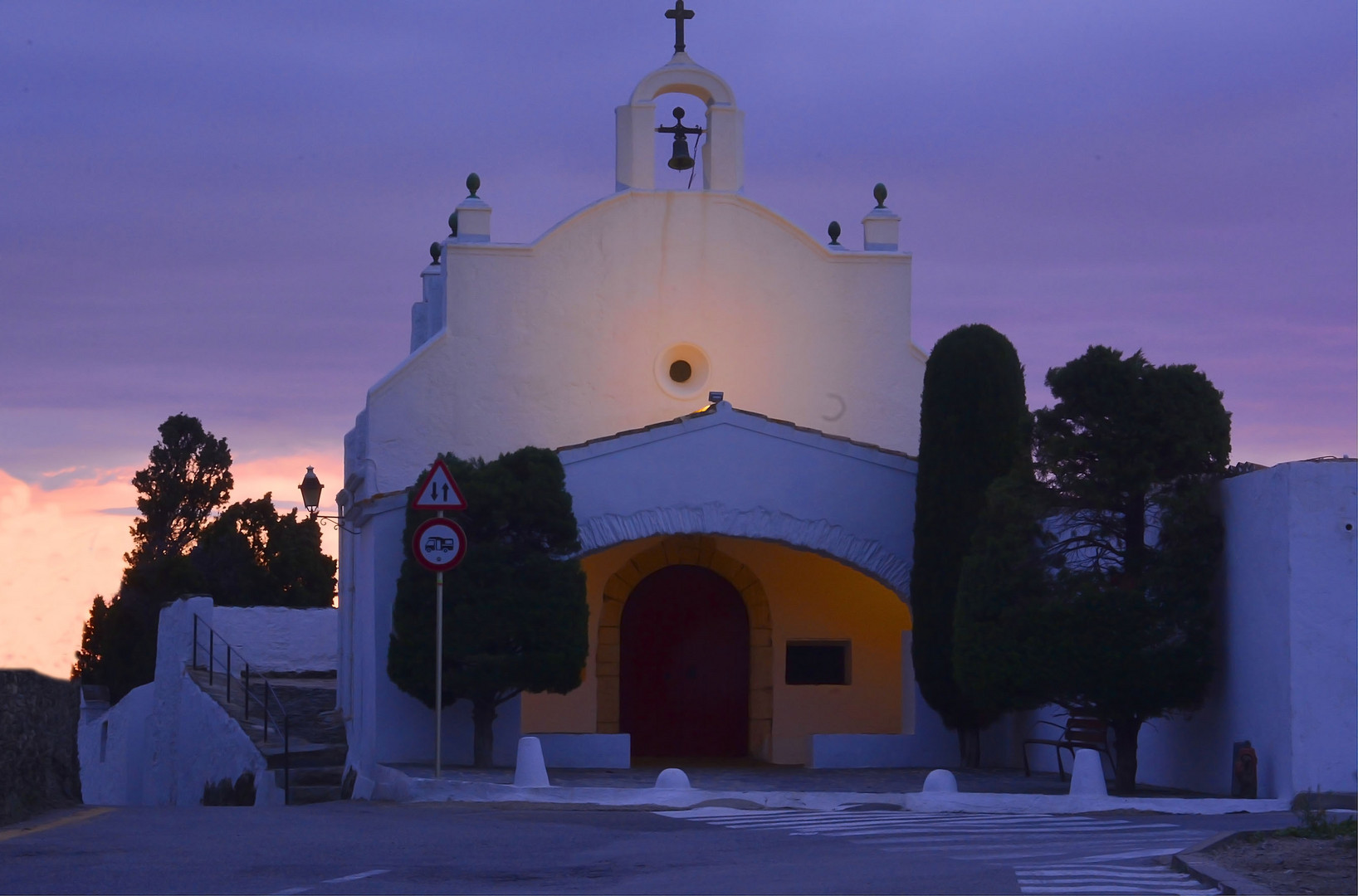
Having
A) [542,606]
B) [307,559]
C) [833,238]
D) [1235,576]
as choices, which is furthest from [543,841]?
[307,559]

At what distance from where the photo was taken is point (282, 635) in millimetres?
30953

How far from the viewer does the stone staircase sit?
762 inches

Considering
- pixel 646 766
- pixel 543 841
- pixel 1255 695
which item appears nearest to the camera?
pixel 543 841

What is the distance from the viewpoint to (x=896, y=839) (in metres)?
10.9

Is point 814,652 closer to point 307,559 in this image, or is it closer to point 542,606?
point 542,606

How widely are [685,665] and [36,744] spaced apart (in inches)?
385

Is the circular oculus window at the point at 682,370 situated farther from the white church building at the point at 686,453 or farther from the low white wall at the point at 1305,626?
the low white wall at the point at 1305,626

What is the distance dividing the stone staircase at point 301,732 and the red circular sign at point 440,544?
17.7 ft

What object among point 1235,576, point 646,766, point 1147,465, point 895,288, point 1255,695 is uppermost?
point 895,288

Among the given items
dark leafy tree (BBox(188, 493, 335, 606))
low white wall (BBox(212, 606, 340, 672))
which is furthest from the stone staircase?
dark leafy tree (BBox(188, 493, 335, 606))

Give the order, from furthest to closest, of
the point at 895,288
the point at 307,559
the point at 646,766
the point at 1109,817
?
Answer: 1. the point at 307,559
2. the point at 895,288
3. the point at 646,766
4. the point at 1109,817

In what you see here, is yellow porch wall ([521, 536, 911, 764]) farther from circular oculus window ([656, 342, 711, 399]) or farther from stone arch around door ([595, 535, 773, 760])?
circular oculus window ([656, 342, 711, 399])

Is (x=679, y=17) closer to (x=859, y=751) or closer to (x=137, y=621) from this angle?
(x=859, y=751)

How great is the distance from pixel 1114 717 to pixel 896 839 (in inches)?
163
